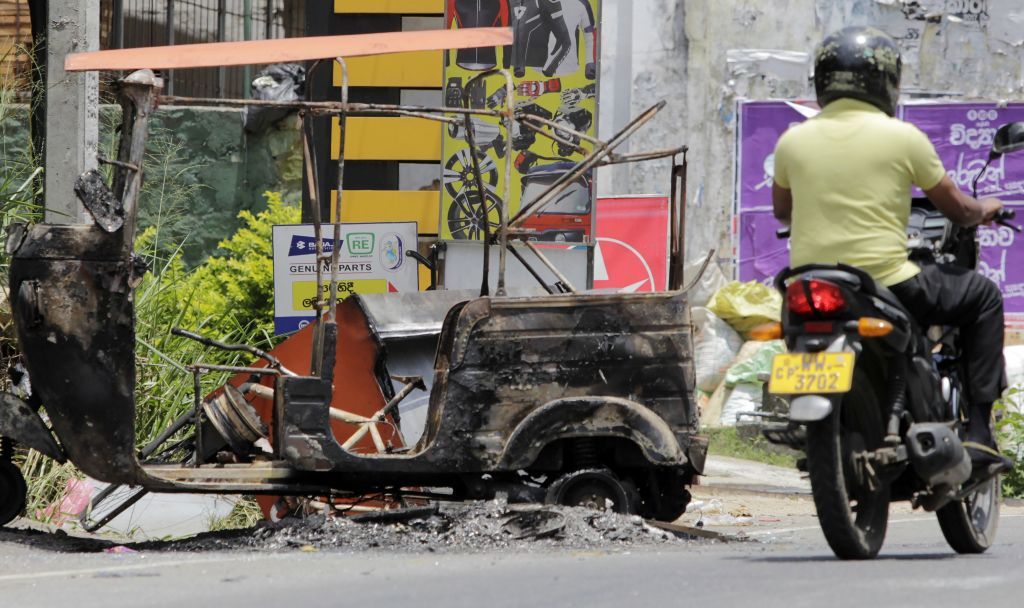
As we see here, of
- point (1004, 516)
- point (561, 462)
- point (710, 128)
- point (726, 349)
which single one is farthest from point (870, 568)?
point (710, 128)

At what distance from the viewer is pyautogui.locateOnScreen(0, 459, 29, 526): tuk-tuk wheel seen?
22.8ft

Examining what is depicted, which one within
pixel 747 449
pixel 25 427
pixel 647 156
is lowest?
pixel 747 449

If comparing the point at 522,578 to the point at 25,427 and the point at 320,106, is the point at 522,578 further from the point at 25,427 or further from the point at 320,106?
the point at 25,427

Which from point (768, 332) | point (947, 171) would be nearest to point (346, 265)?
point (768, 332)

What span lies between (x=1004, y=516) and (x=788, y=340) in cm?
466

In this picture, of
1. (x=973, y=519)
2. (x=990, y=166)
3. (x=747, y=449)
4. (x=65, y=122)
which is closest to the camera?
(x=973, y=519)

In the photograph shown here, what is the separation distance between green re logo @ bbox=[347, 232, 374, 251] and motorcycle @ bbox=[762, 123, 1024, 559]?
520cm

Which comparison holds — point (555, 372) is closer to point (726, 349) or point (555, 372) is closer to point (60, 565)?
point (60, 565)

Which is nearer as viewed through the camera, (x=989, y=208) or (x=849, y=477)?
(x=849, y=477)

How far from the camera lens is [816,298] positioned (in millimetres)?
5090

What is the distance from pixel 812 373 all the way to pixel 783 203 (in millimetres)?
867

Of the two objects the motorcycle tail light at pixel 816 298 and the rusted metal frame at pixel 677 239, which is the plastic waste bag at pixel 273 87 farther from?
the motorcycle tail light at pixel 816 298

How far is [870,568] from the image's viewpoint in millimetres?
5059

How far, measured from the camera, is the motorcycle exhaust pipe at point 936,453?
5188 mm
